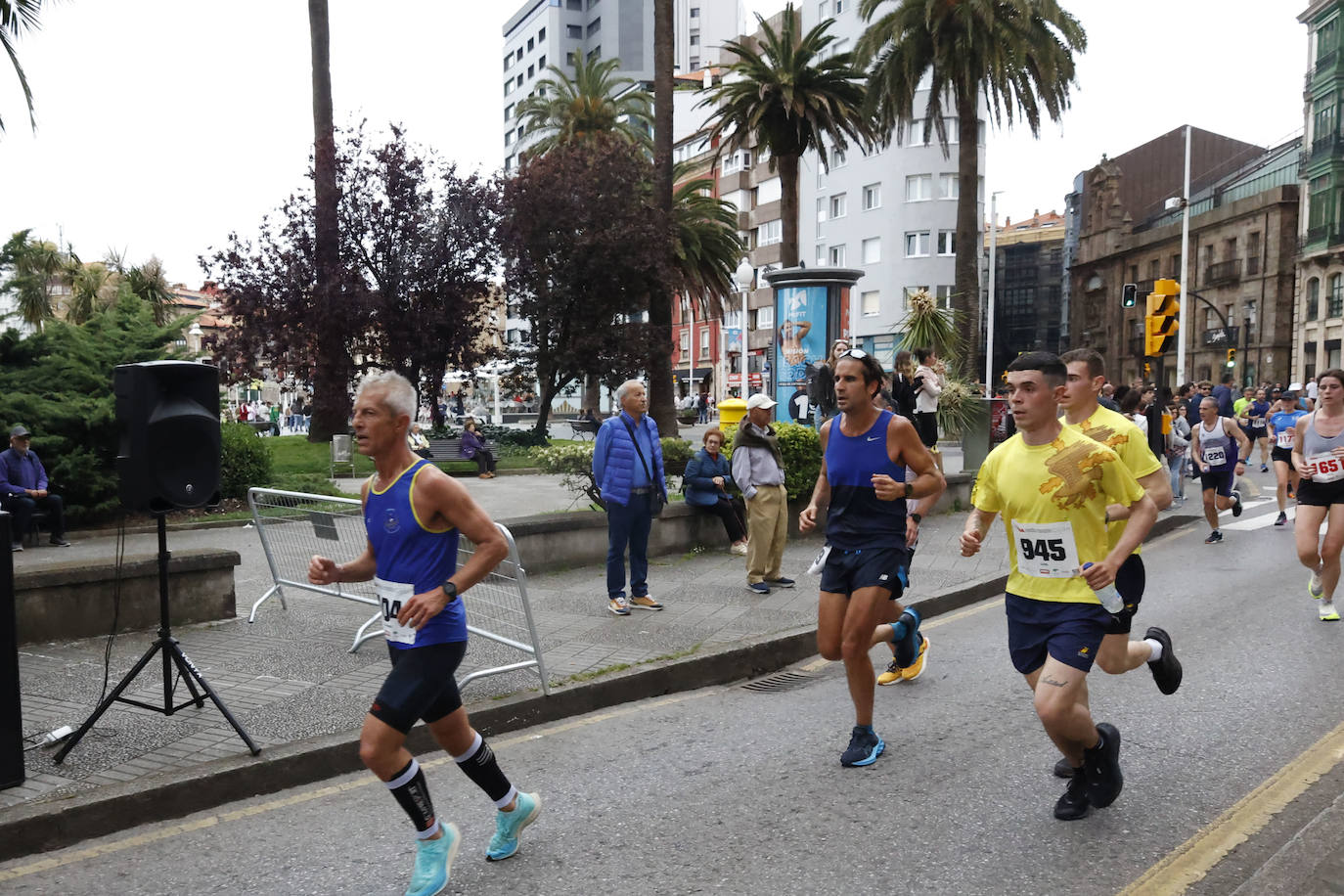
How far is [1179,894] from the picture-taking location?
11.6ft

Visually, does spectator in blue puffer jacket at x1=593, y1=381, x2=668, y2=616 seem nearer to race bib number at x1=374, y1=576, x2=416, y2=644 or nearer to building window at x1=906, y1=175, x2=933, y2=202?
race bib number at x1=374, y1=576, x2=416, y2=644

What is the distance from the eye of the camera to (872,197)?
59219 millimetres

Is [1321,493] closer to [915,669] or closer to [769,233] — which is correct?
[915,669]

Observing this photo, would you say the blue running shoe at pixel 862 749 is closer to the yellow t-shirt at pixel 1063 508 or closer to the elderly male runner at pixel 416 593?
the yellow t-shirt at pixel 1063 508

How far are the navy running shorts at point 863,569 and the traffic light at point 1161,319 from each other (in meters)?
11.9

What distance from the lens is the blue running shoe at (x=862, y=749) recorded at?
4977 millimetres

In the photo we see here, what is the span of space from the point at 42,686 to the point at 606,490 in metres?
3.99

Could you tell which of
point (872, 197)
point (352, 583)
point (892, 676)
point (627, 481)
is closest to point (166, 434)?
point (352, 583)

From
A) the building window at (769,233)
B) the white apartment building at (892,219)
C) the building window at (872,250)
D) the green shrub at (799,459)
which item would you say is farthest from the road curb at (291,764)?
the building window at (769,233)

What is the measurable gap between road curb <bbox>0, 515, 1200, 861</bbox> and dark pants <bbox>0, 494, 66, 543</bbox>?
27.1 ft

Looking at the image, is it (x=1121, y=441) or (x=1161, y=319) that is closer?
(x=1121, y=441)

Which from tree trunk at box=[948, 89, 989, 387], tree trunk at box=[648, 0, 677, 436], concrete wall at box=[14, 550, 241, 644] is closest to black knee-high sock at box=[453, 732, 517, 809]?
concrete wall at box=[14, 550, 241, 644]

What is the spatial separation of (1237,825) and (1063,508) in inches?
55.8

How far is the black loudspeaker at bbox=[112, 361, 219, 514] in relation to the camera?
5203mm
